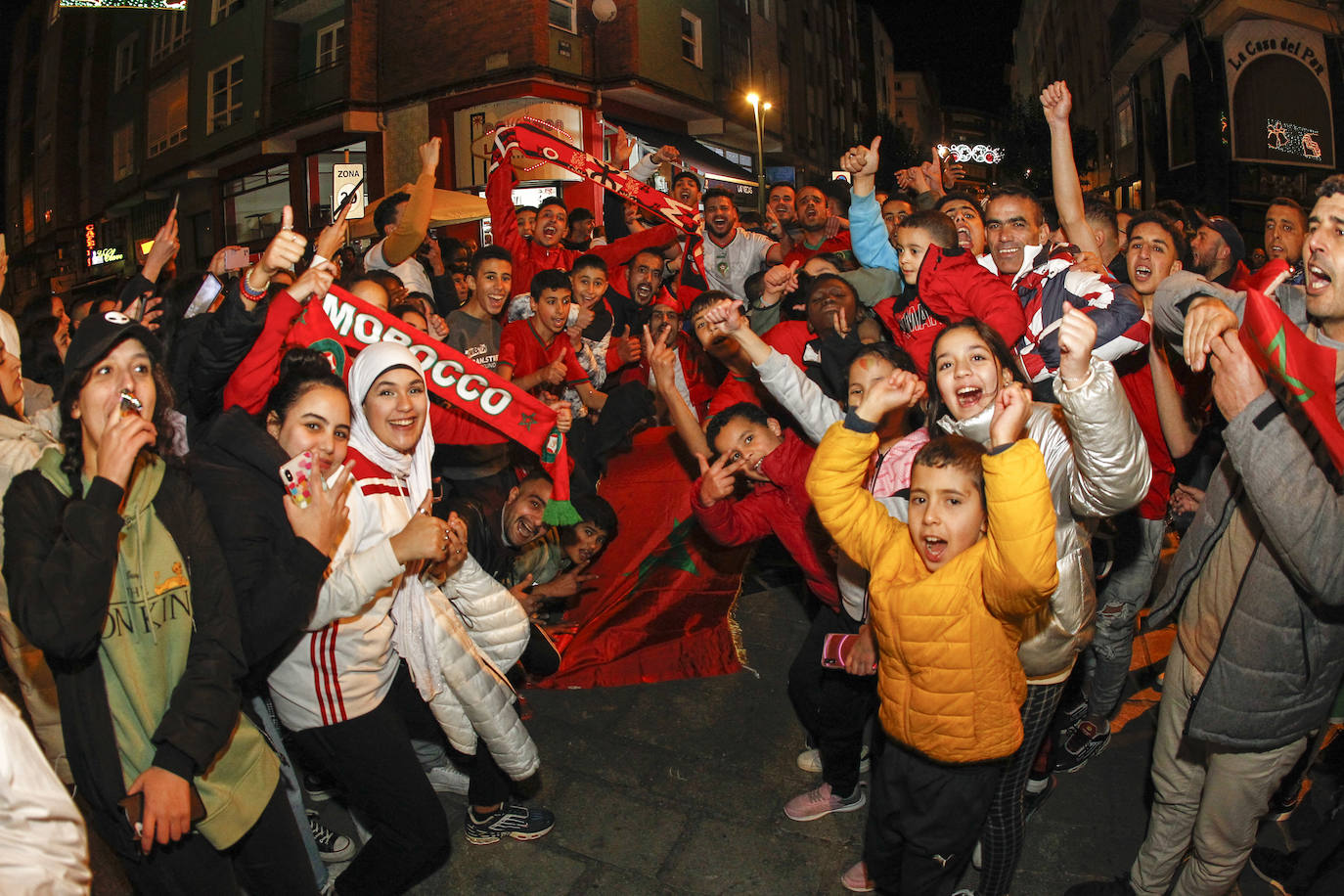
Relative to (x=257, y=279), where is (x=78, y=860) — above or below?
below

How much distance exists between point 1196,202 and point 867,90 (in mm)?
47196

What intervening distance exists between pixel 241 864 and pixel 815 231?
5993 mm

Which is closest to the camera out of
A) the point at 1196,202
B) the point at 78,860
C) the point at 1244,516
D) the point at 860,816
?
the point at 78,860

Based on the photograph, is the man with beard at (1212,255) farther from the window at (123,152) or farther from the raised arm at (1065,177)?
the window at (123,152)

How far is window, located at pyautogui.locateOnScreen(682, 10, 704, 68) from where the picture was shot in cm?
2383

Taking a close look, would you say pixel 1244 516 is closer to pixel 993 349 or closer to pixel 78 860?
pixel 993 349

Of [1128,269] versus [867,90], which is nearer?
[1128,269]

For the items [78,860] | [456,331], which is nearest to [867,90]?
[456,331]

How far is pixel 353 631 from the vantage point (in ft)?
9.85

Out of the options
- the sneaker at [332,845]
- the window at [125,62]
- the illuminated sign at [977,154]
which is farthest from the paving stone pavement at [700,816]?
the illuminated sign at [977,154]

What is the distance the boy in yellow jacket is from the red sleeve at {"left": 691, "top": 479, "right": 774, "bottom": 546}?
3.36ft

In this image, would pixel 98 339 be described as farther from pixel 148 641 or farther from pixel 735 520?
pixel 735 520

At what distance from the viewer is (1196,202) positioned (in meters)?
18.5

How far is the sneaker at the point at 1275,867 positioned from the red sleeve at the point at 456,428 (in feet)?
13.1
